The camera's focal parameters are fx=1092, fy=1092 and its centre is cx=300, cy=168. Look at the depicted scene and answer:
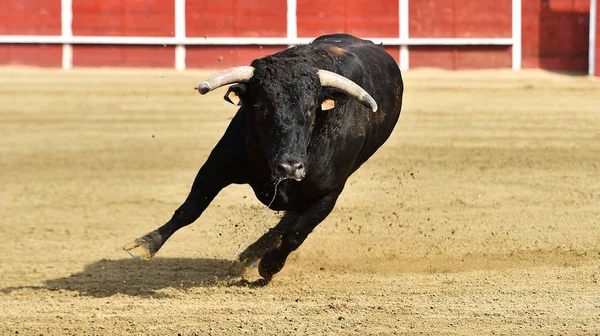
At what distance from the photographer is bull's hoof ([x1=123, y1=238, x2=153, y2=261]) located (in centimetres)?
518

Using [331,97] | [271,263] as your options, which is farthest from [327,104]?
[271,263]

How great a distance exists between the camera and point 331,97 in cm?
503

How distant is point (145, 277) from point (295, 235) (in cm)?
96

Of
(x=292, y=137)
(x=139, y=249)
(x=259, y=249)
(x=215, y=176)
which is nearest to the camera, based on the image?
(x=292, y=137)

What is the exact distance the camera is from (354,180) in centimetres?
920

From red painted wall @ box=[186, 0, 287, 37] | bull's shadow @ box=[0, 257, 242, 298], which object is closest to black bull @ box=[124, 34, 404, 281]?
bull's shadow @ box=[0, 257, 242, 298]

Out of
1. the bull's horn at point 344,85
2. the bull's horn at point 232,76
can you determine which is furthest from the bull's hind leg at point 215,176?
the bull's horn at point 344,85

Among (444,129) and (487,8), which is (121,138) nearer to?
(444,129)

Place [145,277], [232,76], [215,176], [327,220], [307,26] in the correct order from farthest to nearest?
[307,26] → [327,220] → [145,277] → [215,176] → [232,76]

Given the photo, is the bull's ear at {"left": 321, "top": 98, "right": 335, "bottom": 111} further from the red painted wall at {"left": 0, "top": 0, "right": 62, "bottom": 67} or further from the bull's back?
the red painted wall at {"left": 0, "top": 0, "right": 62, "bottom": 67}

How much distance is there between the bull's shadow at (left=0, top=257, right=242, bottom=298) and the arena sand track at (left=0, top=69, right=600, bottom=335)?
0.06 feet

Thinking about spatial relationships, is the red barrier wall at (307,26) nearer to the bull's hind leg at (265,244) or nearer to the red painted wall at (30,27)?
the red painted wall at (30,27)

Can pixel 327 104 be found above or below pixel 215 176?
above

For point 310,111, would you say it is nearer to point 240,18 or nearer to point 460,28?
point 240,18
